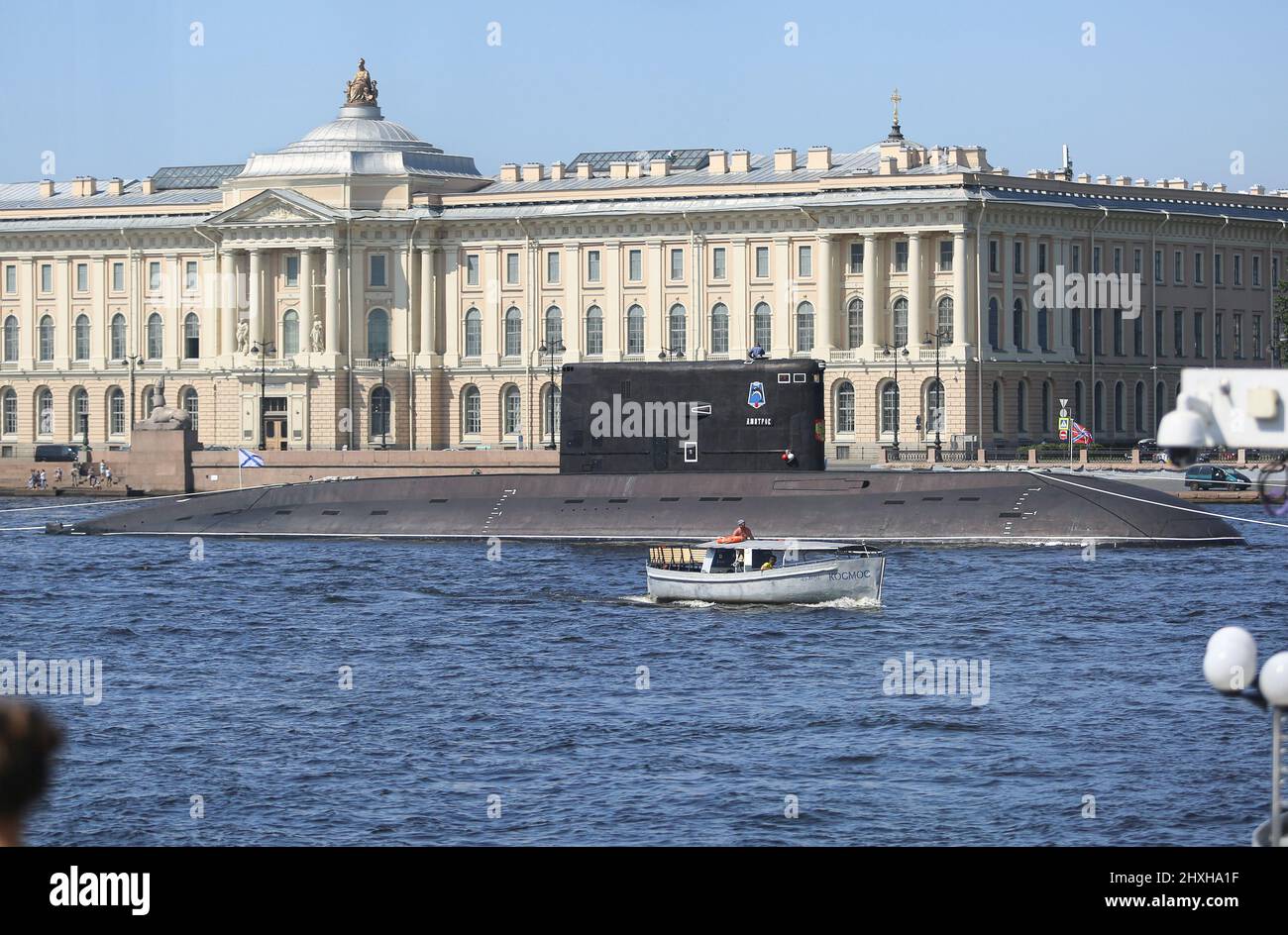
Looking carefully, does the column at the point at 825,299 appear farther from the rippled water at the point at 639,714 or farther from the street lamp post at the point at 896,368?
the rippled water at the point at 639,714

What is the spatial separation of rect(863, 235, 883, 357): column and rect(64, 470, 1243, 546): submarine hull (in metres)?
50.0

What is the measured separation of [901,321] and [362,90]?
38.1m

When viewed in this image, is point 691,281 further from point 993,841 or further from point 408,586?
point 993,841

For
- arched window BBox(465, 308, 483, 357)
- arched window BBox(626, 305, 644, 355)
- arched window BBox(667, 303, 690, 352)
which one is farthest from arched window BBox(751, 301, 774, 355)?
arched window BBox(465, 308, 483, 357)

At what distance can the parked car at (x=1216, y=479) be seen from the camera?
75312 mm

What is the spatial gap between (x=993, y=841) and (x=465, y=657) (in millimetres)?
16170

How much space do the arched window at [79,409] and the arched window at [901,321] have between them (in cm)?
4823

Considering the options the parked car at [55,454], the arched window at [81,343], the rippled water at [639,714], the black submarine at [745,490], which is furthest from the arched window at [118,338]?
the rippled water at [639,714]

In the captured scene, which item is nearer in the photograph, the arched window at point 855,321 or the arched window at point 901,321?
the arched window at point 901,321

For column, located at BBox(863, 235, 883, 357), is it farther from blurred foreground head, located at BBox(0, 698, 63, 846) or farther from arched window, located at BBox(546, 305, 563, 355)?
blurred foreground head, located at BBox(0, 698, 63, 846)

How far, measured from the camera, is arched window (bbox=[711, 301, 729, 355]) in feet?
374

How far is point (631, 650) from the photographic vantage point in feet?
118

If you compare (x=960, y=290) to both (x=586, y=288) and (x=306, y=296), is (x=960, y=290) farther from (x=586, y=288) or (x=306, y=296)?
(x=306, y=296)
